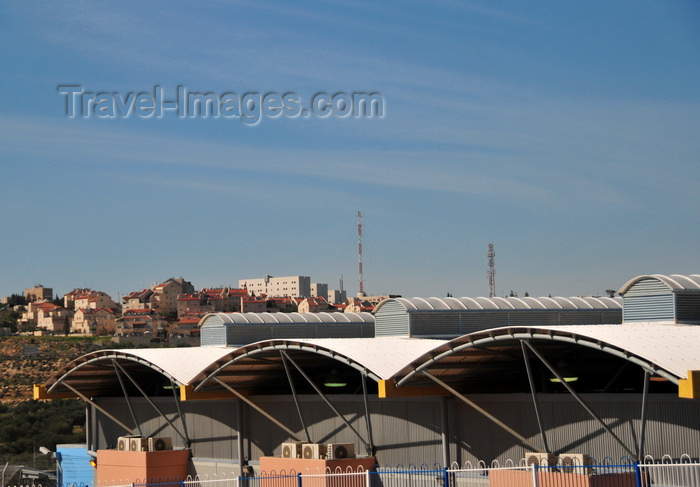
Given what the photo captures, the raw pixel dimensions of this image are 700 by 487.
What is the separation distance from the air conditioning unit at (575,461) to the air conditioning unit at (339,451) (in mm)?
8860

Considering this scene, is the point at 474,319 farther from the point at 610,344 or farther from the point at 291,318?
the point at 610,344

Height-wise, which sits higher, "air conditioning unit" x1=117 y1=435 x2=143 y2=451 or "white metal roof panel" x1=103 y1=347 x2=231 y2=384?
"white metal roof panel" x1=103 y1=347 x2=231 y2=384

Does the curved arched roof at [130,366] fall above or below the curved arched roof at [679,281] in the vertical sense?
below

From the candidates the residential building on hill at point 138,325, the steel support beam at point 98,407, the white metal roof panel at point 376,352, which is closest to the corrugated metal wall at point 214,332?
the steel support beam at point 98,407

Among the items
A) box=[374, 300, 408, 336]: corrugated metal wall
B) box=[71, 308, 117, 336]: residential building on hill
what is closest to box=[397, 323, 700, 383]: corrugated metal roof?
box=[374, 300, 408, 336]: corrugated metal wall

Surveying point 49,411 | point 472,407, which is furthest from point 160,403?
point 49,411

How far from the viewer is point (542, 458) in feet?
90.8

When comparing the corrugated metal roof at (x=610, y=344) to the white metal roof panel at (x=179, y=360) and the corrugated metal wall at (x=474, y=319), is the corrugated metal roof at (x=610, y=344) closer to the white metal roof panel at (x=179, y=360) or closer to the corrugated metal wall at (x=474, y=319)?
the white metal roof panel at (x=179, y=360)

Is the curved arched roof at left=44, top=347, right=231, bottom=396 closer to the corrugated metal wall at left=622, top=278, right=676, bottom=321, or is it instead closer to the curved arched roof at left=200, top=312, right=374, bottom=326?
the curved arched roof at left=200, top=312, right=374, bottom=326

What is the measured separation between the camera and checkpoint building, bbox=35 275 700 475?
85.0 feet

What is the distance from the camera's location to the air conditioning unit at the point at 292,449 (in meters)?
33.6

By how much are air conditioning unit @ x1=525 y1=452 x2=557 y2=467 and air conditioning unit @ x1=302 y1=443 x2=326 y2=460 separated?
756 cm

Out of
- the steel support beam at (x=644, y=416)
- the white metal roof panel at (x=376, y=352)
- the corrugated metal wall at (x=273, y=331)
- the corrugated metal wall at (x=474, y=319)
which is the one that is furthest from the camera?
the corrugated metal wall at (x=273, y=331)

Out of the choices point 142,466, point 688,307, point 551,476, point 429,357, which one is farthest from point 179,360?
point 688,307
